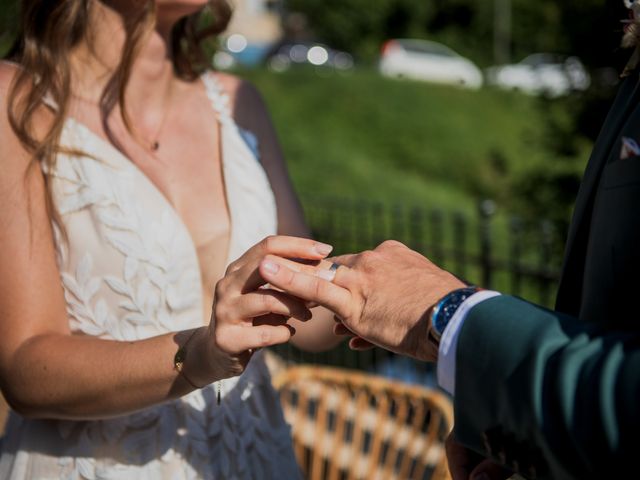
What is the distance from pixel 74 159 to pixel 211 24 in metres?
0.76

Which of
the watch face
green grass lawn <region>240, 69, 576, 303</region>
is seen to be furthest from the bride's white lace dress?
green grass lawn <region>240, 69, 576, 303</region>

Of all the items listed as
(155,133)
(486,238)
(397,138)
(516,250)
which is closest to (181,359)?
(155,133)

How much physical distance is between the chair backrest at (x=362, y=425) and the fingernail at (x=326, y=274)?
5.08 ft

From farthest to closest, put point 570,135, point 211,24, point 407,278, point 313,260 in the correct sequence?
point 570,135, point 211,24, point 313,260, point 407,278

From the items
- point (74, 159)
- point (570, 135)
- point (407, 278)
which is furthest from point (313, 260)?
point (570, 135)

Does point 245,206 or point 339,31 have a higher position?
point 245,206

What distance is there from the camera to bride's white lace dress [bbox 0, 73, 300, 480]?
80.8 inches

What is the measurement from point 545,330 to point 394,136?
639 inches

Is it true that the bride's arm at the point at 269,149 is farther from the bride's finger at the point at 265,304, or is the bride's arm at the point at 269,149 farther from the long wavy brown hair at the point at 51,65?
the bride's finger at the point at 265,304

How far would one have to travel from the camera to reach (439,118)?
60.1 ft

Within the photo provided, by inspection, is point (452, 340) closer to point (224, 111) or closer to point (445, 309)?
point (445, 309)

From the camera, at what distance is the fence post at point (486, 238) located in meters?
4.76

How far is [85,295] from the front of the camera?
205 cm

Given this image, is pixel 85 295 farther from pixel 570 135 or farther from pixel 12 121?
pixel 570 135
